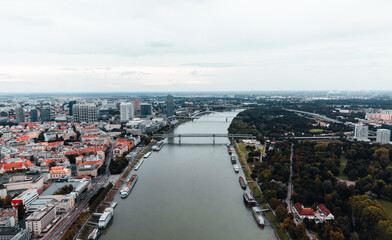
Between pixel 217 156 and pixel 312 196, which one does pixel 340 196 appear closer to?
pixel 312 196

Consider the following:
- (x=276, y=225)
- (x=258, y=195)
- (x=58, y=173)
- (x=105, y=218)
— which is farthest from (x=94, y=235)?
(x=258, y=195)

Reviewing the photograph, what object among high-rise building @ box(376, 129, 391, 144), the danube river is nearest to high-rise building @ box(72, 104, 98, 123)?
the danube river

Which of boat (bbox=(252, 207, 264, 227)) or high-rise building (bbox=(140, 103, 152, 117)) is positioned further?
high-rise building (bbox=(140, 103, 152, 117))

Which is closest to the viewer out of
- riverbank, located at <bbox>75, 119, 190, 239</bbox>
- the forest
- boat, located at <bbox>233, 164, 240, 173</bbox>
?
the forest

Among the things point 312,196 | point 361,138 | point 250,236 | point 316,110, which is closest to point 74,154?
point 250,236

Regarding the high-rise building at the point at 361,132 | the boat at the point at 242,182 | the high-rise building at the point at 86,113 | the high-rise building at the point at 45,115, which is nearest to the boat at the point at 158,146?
the boat at the point at 242,182

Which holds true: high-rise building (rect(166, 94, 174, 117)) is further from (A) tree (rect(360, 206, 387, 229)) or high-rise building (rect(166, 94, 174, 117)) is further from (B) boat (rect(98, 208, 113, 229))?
(A) tree (rect(360, 206, 387, 229))

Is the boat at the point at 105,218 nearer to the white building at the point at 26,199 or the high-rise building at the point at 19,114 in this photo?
the white building at the point at 26,199
